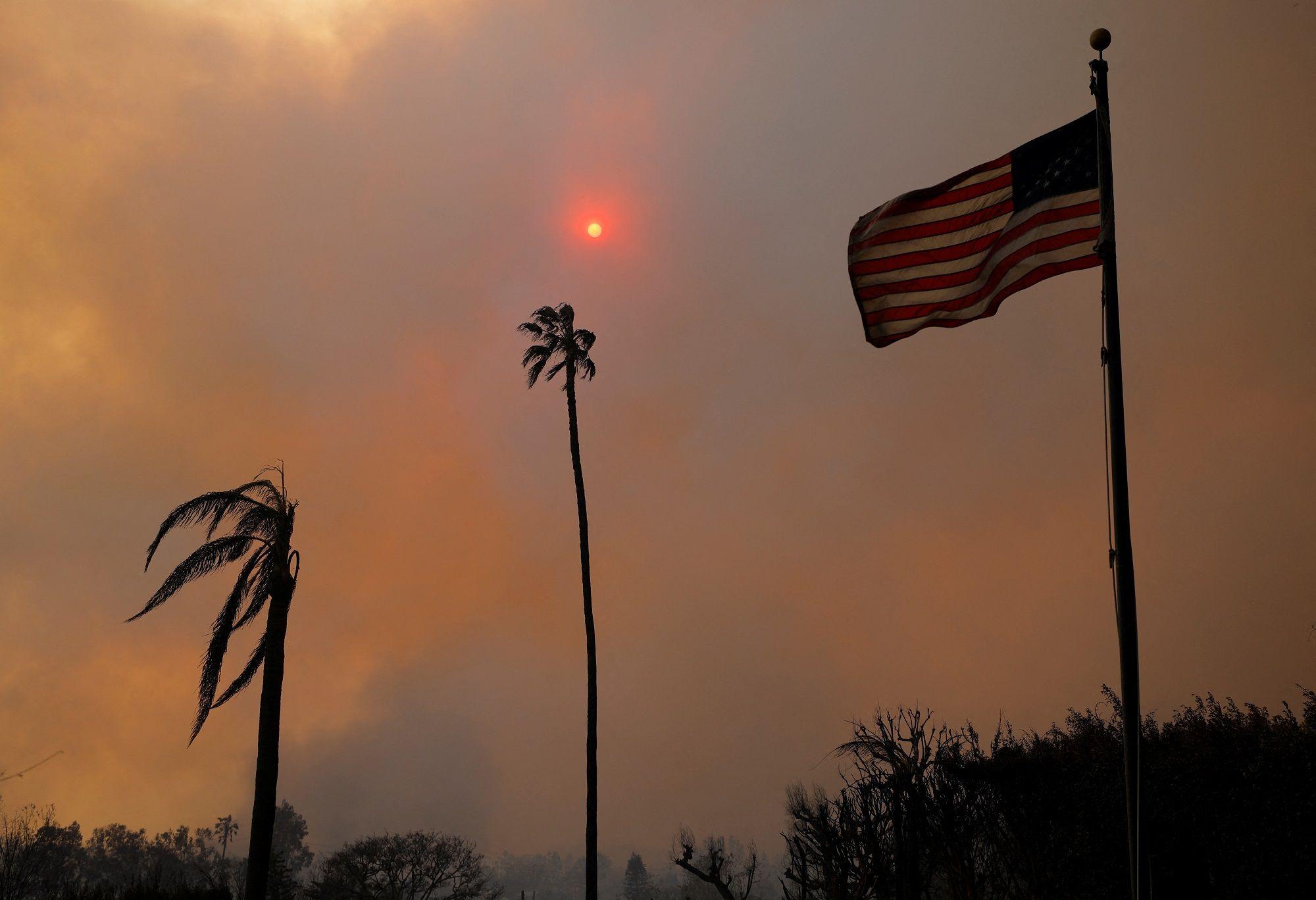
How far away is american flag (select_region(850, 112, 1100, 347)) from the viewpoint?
8.88 meters

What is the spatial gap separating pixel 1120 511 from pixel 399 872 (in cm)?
7351

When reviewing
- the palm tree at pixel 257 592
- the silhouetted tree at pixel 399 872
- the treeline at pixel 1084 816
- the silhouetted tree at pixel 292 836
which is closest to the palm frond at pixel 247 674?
the palm tree at pixel 257 592

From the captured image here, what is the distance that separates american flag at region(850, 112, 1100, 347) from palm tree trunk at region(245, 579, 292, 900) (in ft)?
49.6

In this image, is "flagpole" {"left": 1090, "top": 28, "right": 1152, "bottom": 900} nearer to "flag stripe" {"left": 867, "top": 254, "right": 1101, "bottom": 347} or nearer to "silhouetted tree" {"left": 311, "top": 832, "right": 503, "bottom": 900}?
"flag stripe" {"left": 867, "top": 254, "right": 1101, "bottom": 347}

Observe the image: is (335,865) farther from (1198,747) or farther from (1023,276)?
(1023,276)

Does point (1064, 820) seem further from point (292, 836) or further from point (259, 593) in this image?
point (292, 836)

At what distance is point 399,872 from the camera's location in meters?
68.9

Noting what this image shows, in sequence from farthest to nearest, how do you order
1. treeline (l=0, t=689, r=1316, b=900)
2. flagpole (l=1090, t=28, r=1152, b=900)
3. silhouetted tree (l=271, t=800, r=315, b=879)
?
1. silhouetted tree (l=271, t=800, r=315, b=879)
2. treeline (l=0, t=689, r=1316, b=900)
3. flagpole (l=1090, t=28, r=1152, b=900)

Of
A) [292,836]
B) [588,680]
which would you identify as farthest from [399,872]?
[292,836]

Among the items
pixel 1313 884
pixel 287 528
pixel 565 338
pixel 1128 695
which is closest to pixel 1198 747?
pixel 1313 884

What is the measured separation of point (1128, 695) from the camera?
23.3 ft

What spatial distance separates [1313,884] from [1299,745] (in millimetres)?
2221

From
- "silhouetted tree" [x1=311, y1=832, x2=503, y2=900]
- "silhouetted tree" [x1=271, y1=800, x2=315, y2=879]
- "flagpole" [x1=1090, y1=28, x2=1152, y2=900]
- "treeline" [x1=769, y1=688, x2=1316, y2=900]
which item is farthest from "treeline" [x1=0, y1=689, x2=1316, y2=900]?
"silhouetted tree" [x1=271, y1=800, x2=315, y2=879]

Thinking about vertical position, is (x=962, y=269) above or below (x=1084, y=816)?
above
